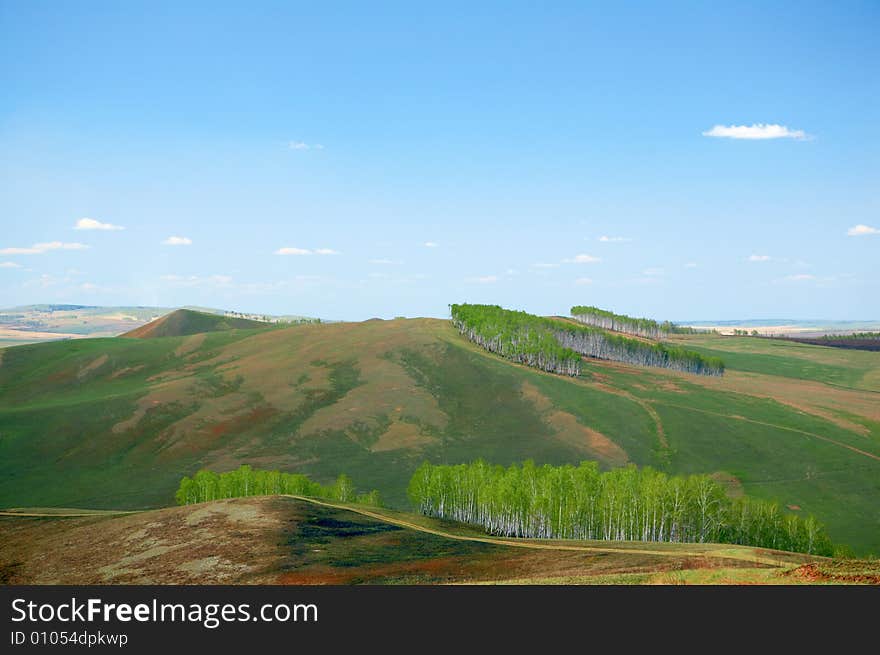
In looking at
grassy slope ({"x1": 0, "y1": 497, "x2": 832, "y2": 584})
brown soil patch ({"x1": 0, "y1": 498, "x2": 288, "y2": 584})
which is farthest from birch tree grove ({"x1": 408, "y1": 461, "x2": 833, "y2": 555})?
brown soil patch ({"x1": 0, "y1": 498, "x2": 288, "y2": 584})

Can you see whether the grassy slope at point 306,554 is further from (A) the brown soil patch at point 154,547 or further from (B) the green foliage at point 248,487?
(B) the green foliage at point 248,487

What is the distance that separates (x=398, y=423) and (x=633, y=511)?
65364mm

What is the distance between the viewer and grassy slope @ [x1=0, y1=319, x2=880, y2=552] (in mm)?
113500

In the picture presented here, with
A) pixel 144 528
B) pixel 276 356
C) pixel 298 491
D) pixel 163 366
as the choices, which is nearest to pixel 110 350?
pixel 163 366

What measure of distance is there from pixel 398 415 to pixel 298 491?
49.6 meters

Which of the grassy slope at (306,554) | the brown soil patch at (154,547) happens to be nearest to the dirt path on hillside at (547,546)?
the grassy slope at (306,554)

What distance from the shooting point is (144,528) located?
59.9 m

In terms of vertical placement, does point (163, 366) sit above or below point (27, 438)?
above

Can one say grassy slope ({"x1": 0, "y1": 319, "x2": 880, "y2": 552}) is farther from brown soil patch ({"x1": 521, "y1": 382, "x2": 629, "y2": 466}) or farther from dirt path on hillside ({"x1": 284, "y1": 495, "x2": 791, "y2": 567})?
dirt path on hillside ({"x1": 284, "y1": 495, "x2": 791, "y2": 567})

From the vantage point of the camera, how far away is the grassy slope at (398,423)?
113500mm

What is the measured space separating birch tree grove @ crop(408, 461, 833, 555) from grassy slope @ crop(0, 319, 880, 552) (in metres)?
16.5
